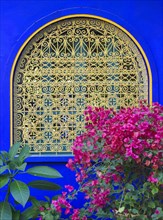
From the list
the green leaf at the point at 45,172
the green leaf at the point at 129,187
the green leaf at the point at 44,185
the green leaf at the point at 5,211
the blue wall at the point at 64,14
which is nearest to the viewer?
the green leaf at the point at 129,187

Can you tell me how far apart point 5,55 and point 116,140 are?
1443 millimetres

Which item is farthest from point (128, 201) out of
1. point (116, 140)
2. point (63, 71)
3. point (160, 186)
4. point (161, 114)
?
point (63, 71)

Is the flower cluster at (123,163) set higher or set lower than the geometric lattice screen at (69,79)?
lower

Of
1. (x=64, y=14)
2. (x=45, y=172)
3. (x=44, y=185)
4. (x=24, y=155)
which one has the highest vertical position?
(x=64, y=14)

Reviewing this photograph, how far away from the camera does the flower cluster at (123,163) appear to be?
243 centimetres

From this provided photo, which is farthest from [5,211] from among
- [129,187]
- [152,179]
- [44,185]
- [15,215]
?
[152,179]

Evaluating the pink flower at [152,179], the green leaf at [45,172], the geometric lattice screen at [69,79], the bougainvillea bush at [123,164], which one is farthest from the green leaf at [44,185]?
the pink flower at [152,179]

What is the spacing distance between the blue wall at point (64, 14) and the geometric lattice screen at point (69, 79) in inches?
2.7

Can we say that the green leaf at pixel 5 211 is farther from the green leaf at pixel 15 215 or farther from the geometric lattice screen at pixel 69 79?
the geometric lattice screen at pixel 69 79

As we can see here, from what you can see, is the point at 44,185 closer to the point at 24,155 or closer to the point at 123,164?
the point at 24,155

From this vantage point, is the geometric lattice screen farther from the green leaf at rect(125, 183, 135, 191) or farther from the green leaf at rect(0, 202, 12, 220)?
the green leaf at rect(125, 183, 135, 191)

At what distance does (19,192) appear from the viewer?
8.73 feet

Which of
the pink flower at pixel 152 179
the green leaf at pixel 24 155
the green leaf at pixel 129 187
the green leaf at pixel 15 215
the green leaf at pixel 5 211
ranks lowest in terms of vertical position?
the green leaf at pixel 15 215

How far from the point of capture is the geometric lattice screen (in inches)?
131
